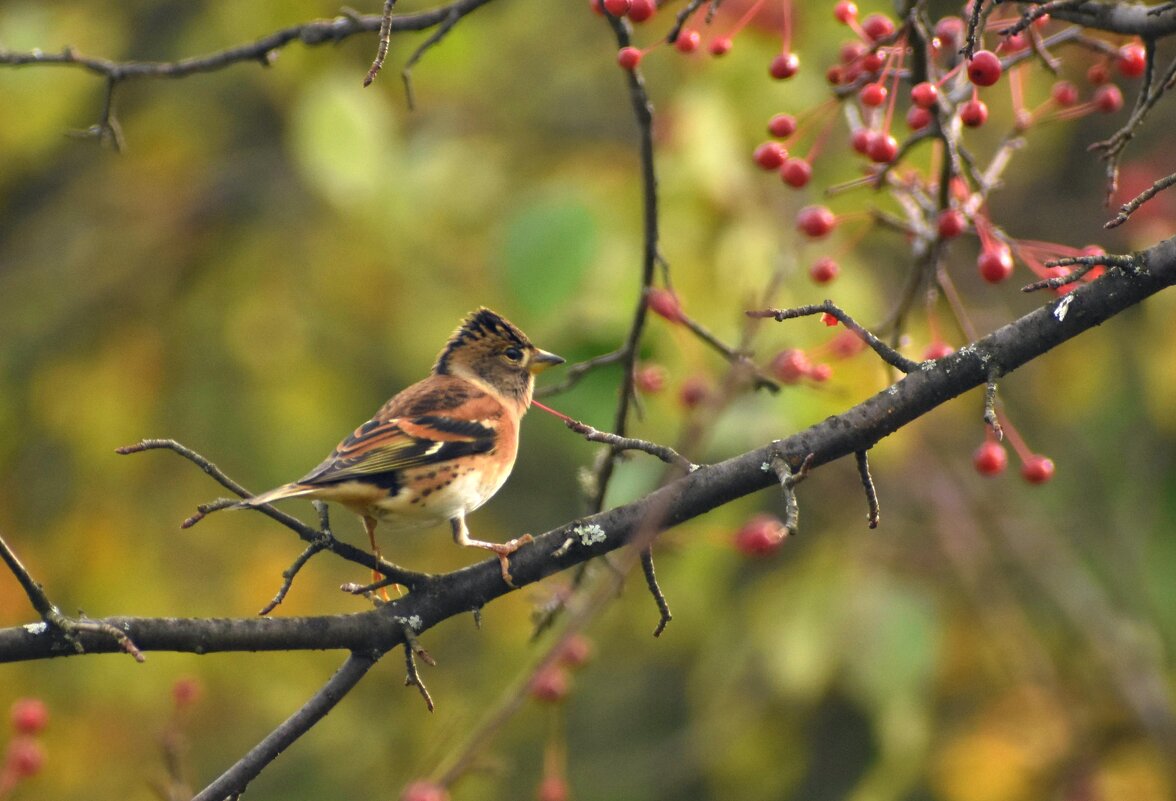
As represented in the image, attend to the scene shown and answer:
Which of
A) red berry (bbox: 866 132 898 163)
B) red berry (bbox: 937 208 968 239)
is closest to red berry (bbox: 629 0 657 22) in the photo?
red berry (bbox: 866 132 898 163)

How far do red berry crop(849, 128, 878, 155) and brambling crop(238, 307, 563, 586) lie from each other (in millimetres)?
936

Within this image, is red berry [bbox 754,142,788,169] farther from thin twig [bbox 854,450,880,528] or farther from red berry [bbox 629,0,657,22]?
thin twig [bbox 854,450,880,528]

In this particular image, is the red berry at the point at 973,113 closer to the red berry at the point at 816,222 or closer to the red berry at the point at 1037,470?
the red berry at the point at 816,222

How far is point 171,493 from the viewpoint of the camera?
8.02 metres

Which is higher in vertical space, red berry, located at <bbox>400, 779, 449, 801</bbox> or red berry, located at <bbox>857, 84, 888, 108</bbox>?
red berry, located at <bbox>857, 84, 888, 108</bbox>

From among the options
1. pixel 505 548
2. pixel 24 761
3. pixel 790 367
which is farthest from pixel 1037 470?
pixel 24 761

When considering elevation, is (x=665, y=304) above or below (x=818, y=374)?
above

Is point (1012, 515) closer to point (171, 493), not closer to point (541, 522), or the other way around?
point (541, 522)

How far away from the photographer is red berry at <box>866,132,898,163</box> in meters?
3.05

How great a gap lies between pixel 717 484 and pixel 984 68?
95cm

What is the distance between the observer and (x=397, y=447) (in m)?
3.68

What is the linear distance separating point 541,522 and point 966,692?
267 centimetres

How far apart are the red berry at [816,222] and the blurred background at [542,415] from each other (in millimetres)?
941

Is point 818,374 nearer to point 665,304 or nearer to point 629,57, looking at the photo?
point 665,304
